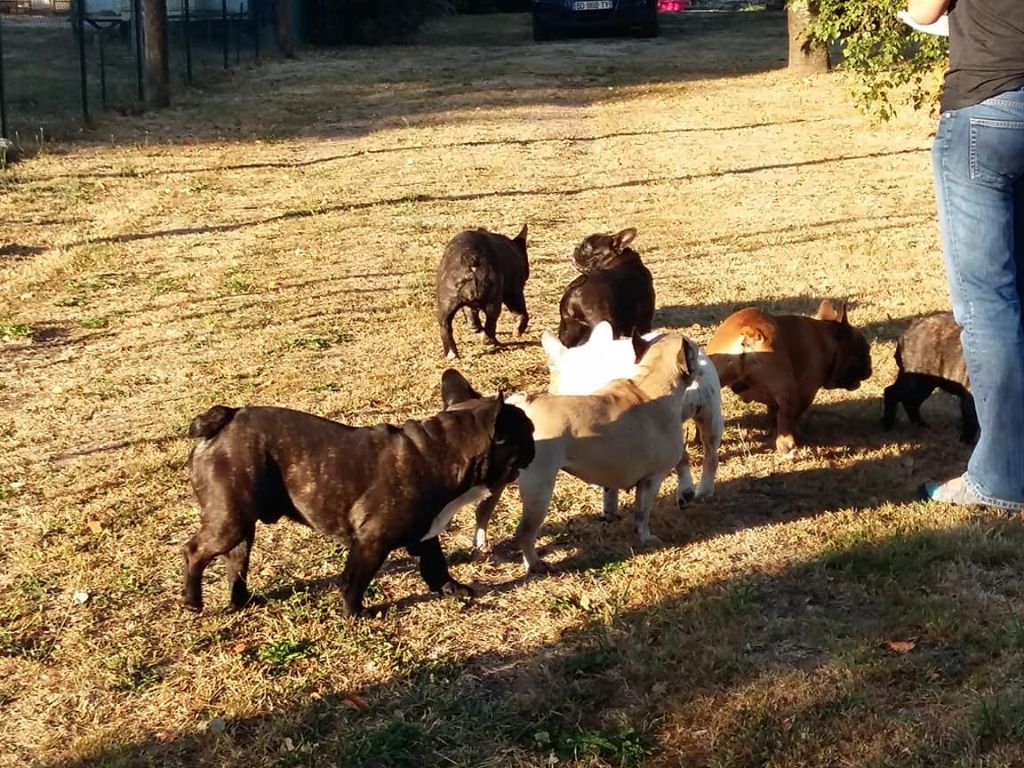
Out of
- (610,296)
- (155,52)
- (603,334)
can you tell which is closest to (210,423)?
(603,334)

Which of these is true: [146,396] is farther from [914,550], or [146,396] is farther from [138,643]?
[914,550]

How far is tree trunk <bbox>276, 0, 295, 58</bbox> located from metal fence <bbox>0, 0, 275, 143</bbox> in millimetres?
375

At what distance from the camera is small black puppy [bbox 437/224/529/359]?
7.47 m

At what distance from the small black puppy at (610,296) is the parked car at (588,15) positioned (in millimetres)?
27220

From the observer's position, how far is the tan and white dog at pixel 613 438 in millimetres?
4711

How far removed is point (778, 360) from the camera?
236 inches

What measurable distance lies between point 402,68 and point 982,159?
23.7m

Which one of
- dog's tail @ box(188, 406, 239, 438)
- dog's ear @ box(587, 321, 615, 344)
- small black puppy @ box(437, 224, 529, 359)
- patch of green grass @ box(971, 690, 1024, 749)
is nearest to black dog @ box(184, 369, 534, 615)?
dog's tail @ box(188, 406, 239, 438)

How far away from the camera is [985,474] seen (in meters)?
5.20

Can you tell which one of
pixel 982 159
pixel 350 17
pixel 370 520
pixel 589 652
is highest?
pixel 350 17

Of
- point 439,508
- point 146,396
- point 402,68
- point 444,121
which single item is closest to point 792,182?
point 444,121

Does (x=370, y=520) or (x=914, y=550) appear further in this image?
(x=914, y=550)

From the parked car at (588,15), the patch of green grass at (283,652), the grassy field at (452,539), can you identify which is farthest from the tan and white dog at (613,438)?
the parked car at (588,15)

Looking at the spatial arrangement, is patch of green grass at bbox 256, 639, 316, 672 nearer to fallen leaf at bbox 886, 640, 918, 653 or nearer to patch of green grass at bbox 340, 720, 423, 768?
patch of green grass at bbox 340, 720, 423, 768
